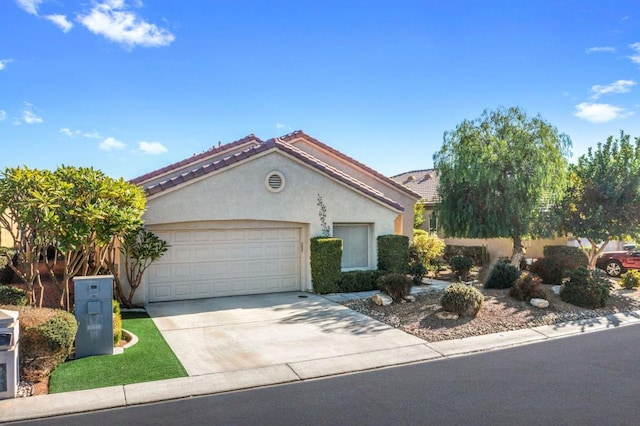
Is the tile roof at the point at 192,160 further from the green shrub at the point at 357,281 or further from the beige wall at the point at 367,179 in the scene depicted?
the green shrub at the point at 357,281

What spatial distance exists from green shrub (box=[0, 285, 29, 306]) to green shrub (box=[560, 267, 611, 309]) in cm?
1348

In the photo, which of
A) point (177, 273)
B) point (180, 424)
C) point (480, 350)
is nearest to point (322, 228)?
point (177, 273)

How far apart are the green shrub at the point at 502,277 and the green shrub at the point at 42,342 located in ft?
37.4

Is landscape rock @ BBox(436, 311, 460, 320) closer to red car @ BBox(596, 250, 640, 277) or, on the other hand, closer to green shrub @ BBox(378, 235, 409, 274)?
green shrub @ BBox(378, 235, 409, 274)

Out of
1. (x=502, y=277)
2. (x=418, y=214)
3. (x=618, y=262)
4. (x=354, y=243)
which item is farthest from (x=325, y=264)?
(x=418, y=214)

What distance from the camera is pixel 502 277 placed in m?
13.8

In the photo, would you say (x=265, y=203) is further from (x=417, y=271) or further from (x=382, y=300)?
(x=417, y=271)

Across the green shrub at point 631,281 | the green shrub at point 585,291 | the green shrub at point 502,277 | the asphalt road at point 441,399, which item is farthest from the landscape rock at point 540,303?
the green shrub at point 631,281

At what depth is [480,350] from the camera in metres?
8.83

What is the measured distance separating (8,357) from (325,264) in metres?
8.95

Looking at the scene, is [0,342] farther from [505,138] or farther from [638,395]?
[505,138]

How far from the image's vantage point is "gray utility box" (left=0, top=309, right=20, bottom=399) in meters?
6.29

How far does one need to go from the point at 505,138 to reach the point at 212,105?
10.4 meters

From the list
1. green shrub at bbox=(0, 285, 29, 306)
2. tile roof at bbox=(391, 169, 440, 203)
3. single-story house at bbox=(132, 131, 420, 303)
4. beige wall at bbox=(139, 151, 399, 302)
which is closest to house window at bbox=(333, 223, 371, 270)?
single-story house at bbox=(132, 131, 420, 303)
